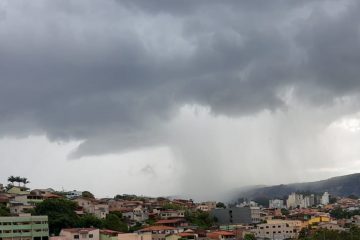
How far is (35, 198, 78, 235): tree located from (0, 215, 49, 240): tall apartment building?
2.47 metres

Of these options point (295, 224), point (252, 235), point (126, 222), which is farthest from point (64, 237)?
point (295, 224)

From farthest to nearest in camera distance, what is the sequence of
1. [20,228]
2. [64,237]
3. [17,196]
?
[17,196] → [20,228] → [64,237]

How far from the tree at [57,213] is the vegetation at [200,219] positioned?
2472 cm

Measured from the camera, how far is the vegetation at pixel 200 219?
10039 centimetres

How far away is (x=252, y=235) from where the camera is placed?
288 feet

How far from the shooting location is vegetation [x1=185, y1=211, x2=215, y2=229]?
3952 inches

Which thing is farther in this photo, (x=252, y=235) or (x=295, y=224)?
(x=295, y=224)

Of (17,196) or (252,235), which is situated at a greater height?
(17,196)

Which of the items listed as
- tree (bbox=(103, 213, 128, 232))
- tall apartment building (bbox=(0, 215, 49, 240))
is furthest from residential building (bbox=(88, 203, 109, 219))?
tall apartment building (bbox=(0, 215, 49, 240))

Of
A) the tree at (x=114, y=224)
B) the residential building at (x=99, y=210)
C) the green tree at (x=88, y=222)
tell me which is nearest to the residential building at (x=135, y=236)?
the tree at (x=114, y=224)

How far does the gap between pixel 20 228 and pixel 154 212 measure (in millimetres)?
36135

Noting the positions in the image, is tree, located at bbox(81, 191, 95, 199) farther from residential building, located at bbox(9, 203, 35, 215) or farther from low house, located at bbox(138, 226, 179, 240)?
low house, located at bbox(138, 226, 179, 240)

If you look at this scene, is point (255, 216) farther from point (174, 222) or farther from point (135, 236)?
point (135, 236)

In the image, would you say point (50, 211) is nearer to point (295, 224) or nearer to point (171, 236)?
point (171, 236)
